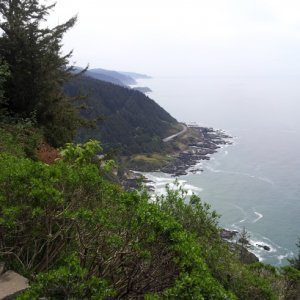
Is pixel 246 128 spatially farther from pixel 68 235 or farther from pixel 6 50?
pixel 68 235

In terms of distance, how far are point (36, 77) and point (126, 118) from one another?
421ft

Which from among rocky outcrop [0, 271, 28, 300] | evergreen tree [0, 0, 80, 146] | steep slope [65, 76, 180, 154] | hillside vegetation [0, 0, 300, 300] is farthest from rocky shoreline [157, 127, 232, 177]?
rocky outcrop [0, 271, 28, 300]

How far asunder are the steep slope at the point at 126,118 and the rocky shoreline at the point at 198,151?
981cm

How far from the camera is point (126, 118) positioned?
147375 mm

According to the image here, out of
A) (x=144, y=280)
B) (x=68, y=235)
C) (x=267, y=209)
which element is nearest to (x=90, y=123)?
(x=68, y=235)

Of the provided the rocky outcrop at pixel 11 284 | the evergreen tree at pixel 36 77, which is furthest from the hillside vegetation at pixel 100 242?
the evergreen tree at pixel 36 77

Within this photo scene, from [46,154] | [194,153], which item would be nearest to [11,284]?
[46,154]

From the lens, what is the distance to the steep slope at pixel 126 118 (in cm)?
12900

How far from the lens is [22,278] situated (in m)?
6.30

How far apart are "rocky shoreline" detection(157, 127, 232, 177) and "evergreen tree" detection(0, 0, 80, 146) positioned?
76.2 metres

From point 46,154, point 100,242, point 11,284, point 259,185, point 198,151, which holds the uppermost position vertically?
point 46,154

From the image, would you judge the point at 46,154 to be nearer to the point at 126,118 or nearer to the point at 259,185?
the point at 259,185

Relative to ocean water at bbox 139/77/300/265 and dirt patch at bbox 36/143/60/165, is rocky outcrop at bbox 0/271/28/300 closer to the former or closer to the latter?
dirt patch at bbox 36/143/60/165

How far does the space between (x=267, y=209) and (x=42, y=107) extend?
181ft
